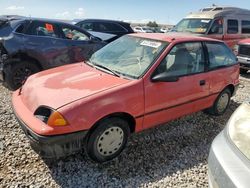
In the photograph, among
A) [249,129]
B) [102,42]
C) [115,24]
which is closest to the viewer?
[249,129]

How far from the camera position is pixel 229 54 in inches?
206

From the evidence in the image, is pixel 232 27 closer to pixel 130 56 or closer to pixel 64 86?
pixel 130 56

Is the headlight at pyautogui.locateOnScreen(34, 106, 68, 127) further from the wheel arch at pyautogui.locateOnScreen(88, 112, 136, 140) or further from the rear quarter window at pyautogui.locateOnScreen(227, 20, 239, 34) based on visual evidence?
the rear quarter window at pyautogui.locateOnScreen(227, 20, 239, 34)

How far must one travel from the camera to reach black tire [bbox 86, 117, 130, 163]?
3.23 m

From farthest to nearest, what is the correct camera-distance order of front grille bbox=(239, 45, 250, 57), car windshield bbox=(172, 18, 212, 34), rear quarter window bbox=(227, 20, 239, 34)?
rear quarter window bbox=(227, 20, 239, 34)
car windshield bbox=(172, 18, 212, 34)
front grille bbox=(239, 45, 250, 57)

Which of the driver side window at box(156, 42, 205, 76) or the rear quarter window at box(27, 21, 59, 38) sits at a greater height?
the rear quarter window at box(27, 21, 59, 38)

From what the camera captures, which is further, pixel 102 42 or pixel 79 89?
pixel 102 42

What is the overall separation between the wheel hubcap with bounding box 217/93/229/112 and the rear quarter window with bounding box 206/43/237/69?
0.63 meters

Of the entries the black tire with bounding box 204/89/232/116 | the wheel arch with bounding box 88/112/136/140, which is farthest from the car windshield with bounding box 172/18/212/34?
the wheel arch with bounding box 88/112/136/140

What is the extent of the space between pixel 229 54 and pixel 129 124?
281 cm

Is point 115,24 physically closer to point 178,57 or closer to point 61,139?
point 178,57

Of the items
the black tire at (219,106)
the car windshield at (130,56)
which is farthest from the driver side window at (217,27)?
the car windshield at (130,56)

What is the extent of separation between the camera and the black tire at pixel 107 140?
10.6 ft

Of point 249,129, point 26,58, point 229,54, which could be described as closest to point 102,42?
point 26,58
